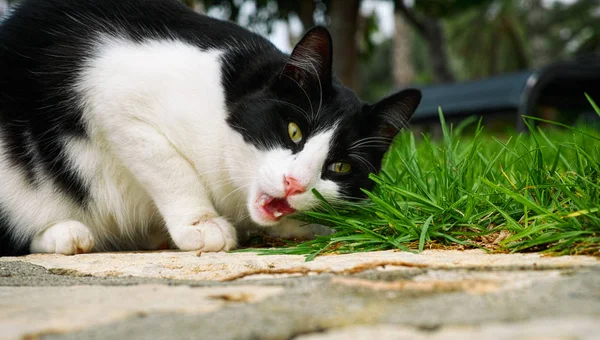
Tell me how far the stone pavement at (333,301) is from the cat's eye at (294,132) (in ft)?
1.92

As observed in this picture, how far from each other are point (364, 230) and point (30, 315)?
3.41 ft

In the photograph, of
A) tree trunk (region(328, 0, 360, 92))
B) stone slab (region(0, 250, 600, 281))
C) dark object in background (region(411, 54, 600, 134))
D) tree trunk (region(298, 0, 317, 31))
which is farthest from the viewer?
dark object in background (region(411, 54, 600, 134))

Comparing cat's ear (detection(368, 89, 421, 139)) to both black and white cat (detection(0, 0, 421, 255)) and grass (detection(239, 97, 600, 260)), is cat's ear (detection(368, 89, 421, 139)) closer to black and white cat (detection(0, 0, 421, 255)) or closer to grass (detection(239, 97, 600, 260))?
black and white cat (detection(0, 0, 421, 255))

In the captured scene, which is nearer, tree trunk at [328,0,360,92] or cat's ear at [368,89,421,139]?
cat's ear at [368,89,421,139]

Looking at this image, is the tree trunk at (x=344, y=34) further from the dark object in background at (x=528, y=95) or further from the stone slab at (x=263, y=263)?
the stone slab at (x=263, y=263)

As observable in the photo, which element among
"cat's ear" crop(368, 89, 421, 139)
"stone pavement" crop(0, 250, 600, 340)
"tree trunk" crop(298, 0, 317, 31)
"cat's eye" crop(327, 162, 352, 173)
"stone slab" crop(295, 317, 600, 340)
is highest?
"tree trunk" crop(298, 0, 317, 31)

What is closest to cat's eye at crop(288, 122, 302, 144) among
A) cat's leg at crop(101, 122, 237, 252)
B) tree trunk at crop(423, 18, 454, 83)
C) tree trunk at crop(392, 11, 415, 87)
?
cat's leg at crop(101, 122, 237, 252)

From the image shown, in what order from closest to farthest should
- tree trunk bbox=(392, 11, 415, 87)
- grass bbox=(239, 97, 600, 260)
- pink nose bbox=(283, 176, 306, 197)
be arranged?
1. grass bbox=(239, 97, 600, 260)
2. pink nose bbox=(283, 176, 306, 197)
3. tree trunk bbox=(392, 11, 415, 87)

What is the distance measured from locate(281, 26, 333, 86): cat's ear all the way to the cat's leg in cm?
50

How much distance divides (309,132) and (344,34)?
378 centimetres

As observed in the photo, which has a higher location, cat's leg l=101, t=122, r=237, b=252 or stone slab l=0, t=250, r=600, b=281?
cat's leg l=101, t=122, r=237, b=252

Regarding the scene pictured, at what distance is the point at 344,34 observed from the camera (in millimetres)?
5523

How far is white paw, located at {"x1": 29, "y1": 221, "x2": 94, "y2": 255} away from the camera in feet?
6.53

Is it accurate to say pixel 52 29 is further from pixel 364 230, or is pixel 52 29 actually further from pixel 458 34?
pixel 458 34
